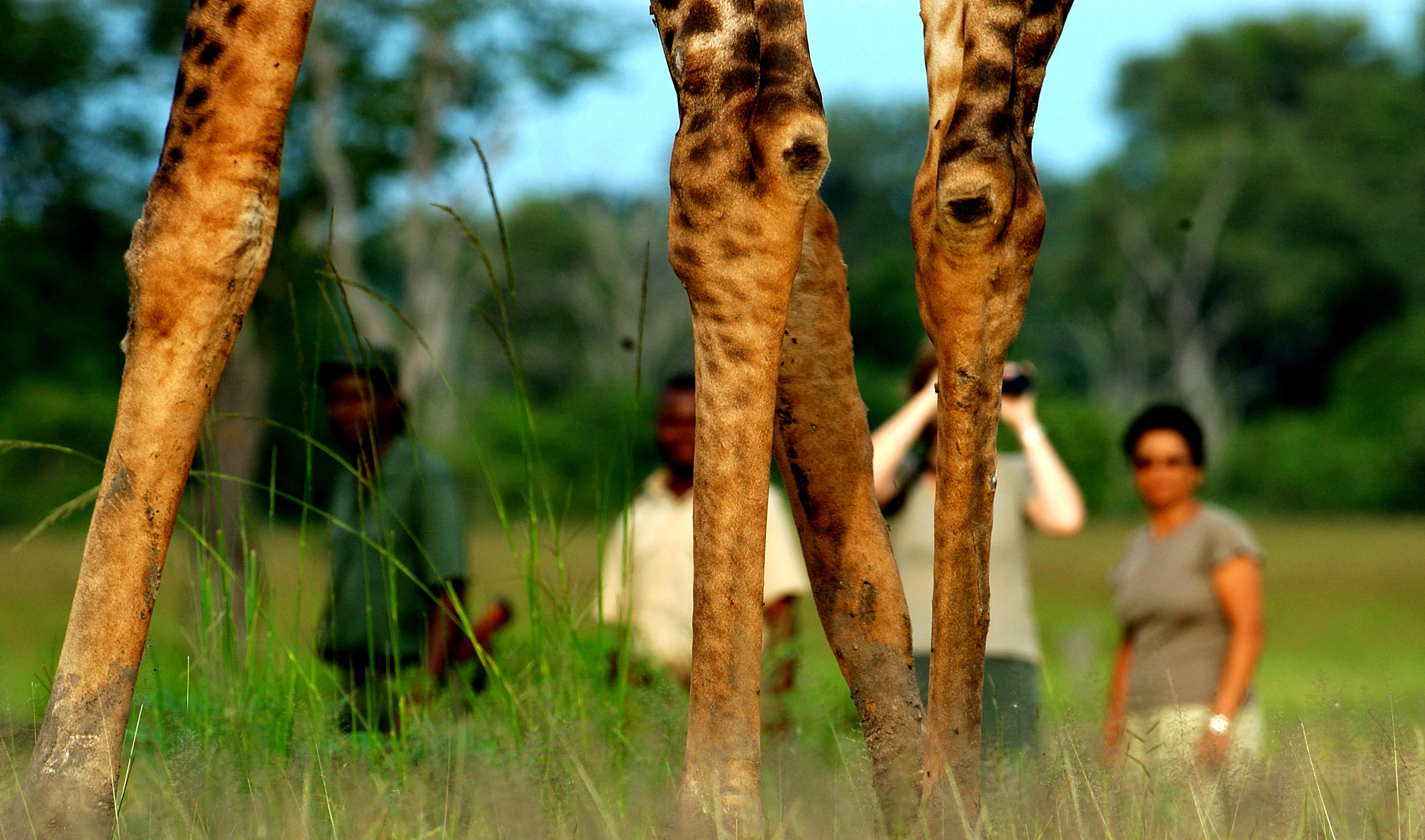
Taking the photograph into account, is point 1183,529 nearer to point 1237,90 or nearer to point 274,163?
point 274,163

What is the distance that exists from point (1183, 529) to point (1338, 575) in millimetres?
16502

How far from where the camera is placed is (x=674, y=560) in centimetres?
501

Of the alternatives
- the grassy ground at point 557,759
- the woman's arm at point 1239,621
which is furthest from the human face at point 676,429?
the woman's arm at point 1239,621

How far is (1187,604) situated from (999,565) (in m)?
0.65

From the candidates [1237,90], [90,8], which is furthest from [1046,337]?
[90,8]

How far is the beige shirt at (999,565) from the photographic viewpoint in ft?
15.1

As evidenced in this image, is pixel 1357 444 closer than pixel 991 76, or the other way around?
pixel 991 76

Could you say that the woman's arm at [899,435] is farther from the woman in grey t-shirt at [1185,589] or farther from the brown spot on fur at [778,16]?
the brown spot on fur at [778,16]

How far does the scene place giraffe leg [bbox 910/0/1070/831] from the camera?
6.49 feet

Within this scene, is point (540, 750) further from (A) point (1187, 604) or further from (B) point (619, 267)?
(B) point (619, 267)

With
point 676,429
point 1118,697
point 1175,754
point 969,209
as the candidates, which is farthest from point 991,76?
point 676,429

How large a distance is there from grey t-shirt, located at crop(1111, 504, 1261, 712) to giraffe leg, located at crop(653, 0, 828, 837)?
299 centimetres

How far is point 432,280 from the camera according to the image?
27531 mm

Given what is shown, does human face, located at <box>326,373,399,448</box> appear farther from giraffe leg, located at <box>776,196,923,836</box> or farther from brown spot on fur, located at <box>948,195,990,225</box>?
brown spot on fur, located at <box>948,195,990,225</box>
